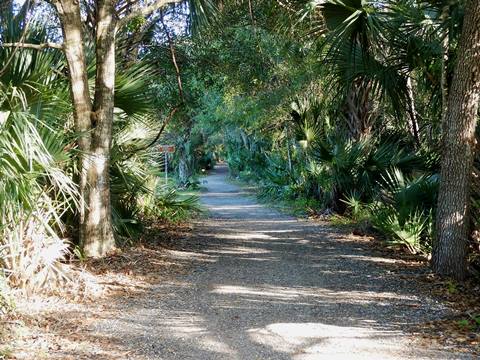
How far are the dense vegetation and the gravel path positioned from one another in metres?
1.14

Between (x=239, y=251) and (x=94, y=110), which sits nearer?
(x=94, y=110)

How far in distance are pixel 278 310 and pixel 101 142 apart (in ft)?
12.1

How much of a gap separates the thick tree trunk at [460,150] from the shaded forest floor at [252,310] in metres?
0.50

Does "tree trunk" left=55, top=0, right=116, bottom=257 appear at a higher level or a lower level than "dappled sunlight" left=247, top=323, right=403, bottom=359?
higher

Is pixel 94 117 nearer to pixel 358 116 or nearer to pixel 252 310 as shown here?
pixel 252 310

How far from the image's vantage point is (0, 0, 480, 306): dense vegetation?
6.01 m

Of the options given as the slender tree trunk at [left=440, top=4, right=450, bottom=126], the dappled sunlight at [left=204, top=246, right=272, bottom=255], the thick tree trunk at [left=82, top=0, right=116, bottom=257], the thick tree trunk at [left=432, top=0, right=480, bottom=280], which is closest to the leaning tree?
the thick tree trunk at [left=82, top=0, right=116, bottom=257]

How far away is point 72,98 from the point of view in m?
7.56

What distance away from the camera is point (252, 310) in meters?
5.86

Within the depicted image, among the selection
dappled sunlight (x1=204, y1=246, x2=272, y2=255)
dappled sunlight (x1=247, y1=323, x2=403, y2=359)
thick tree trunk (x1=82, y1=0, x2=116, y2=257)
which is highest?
thick tree trunk (x1=82, y1=0, x2=116, y2=257)

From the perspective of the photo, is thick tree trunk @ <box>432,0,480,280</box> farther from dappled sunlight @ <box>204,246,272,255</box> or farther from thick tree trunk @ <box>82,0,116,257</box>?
thick tree trunk @ <box>82,0,116,257</box>

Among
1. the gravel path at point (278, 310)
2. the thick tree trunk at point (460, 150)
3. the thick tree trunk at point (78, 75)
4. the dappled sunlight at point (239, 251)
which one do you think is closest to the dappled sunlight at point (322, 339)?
the gravel path at point (278, 310)

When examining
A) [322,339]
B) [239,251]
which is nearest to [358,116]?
[239,251]

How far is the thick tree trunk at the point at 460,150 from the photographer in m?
6.76
